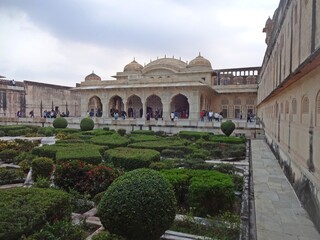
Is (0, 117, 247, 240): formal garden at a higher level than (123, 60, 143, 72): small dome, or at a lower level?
lower

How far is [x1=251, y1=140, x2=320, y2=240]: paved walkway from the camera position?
4789 mm

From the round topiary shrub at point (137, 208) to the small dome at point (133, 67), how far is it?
3327cm

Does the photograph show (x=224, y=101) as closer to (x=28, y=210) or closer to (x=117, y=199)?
(x=117, y=199)

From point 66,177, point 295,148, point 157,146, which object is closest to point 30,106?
point 157,146

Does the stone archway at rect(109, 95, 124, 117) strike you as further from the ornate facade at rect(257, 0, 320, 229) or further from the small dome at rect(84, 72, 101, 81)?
the ornate facade at rect(257, 0, 320, 229)

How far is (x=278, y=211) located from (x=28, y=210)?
4.83 metres

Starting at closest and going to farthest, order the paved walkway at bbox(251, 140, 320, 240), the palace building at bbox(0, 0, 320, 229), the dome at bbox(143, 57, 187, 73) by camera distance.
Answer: the paved walkway at bbox(251, 140, 320, 240), the palace building at bbox(0, 0, 320, 229), the dome at bbox(143, 57, 187, 73)

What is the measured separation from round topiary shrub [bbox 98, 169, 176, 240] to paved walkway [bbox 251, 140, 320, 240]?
1984mm

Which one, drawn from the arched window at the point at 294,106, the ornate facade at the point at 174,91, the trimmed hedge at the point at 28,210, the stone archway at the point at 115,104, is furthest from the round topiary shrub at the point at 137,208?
the stone archway at the point at 115,104

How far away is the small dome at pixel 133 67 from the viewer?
36219 mm

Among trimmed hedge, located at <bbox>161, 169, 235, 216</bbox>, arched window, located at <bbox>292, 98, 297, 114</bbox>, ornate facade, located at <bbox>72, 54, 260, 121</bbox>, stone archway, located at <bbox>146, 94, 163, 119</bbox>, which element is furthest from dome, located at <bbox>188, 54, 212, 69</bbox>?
trimmed hedge, located at <bbox>161, 169, 235, 216</bbox>

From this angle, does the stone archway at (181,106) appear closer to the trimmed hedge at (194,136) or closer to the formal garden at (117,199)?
the trimmed hedge at (194,136)

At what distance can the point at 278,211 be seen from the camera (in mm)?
5855

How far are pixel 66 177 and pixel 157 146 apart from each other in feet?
19.0
